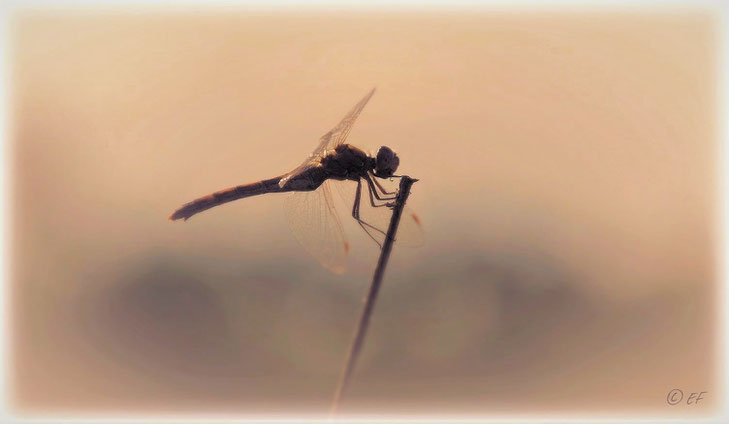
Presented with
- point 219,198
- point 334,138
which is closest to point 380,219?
point 334,138

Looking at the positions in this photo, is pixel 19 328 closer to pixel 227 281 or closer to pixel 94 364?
pixel 94 364

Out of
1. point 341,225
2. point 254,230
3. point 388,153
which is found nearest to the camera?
point 388,153

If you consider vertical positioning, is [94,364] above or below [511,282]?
below

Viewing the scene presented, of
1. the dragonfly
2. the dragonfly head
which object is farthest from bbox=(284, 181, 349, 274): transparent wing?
the dragonfly head

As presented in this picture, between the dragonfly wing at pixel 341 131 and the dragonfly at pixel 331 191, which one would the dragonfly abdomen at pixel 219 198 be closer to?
the dragonfly at pixel 331 191

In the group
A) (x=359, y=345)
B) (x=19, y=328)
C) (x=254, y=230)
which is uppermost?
(x=254, y=230)

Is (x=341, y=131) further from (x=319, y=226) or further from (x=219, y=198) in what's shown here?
(x=219, y=198)

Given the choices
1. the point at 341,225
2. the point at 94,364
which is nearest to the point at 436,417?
the point at 341,225

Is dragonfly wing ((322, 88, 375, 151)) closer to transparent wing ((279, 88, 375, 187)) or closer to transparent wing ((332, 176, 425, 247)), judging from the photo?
transparent wing ((279, 88, 375, 187))
